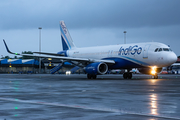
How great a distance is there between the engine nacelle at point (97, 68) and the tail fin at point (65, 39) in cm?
1328

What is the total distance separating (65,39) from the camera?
51000mm

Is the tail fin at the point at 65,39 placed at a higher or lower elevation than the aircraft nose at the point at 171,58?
higher

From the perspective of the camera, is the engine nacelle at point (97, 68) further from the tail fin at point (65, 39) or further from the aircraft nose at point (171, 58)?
the tail fin at point (65, 39)

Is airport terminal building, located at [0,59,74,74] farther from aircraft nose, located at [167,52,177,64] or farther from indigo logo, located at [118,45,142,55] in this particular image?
aircraft nose, located at [167,52,177,64]

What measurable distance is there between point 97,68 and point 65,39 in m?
16.8

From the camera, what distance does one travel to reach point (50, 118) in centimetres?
768

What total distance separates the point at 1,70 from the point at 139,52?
8160cm

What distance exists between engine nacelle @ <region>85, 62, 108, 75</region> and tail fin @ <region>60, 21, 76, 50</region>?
13.3m

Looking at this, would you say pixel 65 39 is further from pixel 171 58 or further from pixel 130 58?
pixel 171 58

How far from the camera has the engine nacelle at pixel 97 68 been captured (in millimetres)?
35719

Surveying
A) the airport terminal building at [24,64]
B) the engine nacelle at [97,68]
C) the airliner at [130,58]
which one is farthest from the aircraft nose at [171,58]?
the airport terminal building at [24,64]

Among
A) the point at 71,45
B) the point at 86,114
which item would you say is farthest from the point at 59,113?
the point at 71,45

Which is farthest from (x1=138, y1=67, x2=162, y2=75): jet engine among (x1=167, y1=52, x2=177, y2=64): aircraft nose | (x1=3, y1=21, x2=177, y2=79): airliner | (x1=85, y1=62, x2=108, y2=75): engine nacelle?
(x1=85, y1=62, x2=108, y2=75): engine nacelle

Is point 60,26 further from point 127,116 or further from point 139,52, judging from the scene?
point 127,116
